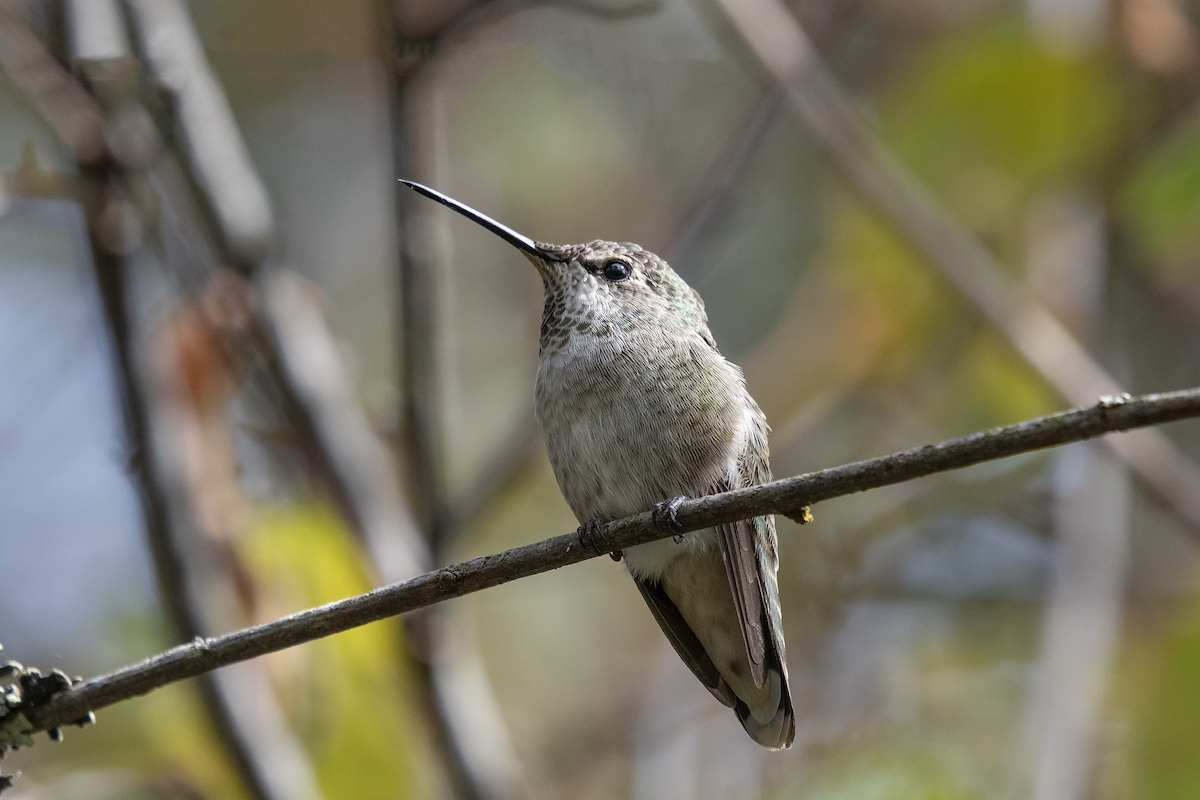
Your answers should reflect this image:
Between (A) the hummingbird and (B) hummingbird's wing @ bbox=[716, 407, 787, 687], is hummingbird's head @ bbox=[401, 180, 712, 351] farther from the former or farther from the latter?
(B) hummingbird's wing @ bbox=[716, 407, 787, 687]

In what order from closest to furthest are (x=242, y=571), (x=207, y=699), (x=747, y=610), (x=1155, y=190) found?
(x=747, y=610), (x=207, y=699), (x=242, y=571), (x=1155, y=190)

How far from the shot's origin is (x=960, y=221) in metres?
6.07

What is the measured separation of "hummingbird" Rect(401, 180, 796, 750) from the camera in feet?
10.1

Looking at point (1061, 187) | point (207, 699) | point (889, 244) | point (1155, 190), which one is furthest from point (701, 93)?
point (207, 699)

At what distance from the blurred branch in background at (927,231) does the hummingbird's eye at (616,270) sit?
47.5 inches

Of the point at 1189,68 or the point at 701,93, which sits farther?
the point at 701,93

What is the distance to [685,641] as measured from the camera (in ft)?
11.5

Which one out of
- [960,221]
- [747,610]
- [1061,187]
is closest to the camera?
[747,610]

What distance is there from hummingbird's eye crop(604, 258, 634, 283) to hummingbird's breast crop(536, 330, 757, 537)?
413 millimetres

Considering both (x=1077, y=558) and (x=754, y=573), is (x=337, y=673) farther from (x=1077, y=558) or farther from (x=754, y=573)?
(x=1077, y=558)

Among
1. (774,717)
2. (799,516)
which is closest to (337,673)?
(774,717)

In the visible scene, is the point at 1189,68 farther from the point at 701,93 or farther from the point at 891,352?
the point at 701,93

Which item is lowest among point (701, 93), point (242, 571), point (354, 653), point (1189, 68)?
point (354, 653)

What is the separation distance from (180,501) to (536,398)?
1.25 meters
